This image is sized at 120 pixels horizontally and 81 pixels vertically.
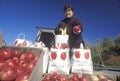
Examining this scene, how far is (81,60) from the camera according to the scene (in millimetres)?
4609

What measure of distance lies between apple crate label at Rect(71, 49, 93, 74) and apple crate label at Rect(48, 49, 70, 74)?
104 millimetres

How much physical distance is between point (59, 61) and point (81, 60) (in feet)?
1.04

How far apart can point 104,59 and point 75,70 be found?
128 feet

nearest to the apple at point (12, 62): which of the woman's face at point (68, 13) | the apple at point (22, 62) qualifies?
the apple at point (22, 62)

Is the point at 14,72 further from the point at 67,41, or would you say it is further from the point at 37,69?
the point at 67,41

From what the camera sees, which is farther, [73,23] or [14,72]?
[73,23]

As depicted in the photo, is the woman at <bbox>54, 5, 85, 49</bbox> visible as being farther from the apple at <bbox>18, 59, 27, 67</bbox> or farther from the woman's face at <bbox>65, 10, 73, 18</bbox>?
the apple at <bbox>18, 59, 27, 67</bbox>

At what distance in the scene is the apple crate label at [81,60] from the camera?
455 cm

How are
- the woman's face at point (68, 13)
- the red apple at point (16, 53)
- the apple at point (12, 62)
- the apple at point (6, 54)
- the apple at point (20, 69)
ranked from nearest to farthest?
the apple at point (20, 69), the apple at point (12, 62), the apple at point (6, 54), the red apple at point (16, 53), the woman's face at point (68, 13)

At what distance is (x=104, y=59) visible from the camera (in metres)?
43.0

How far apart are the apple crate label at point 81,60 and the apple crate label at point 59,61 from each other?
10cm

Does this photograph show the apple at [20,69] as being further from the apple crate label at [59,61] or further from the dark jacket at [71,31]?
the dark jacket at [71,31]

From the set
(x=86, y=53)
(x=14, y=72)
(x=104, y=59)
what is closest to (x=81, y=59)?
(x=86, y=53)

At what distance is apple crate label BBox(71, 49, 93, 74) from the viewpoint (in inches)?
179
